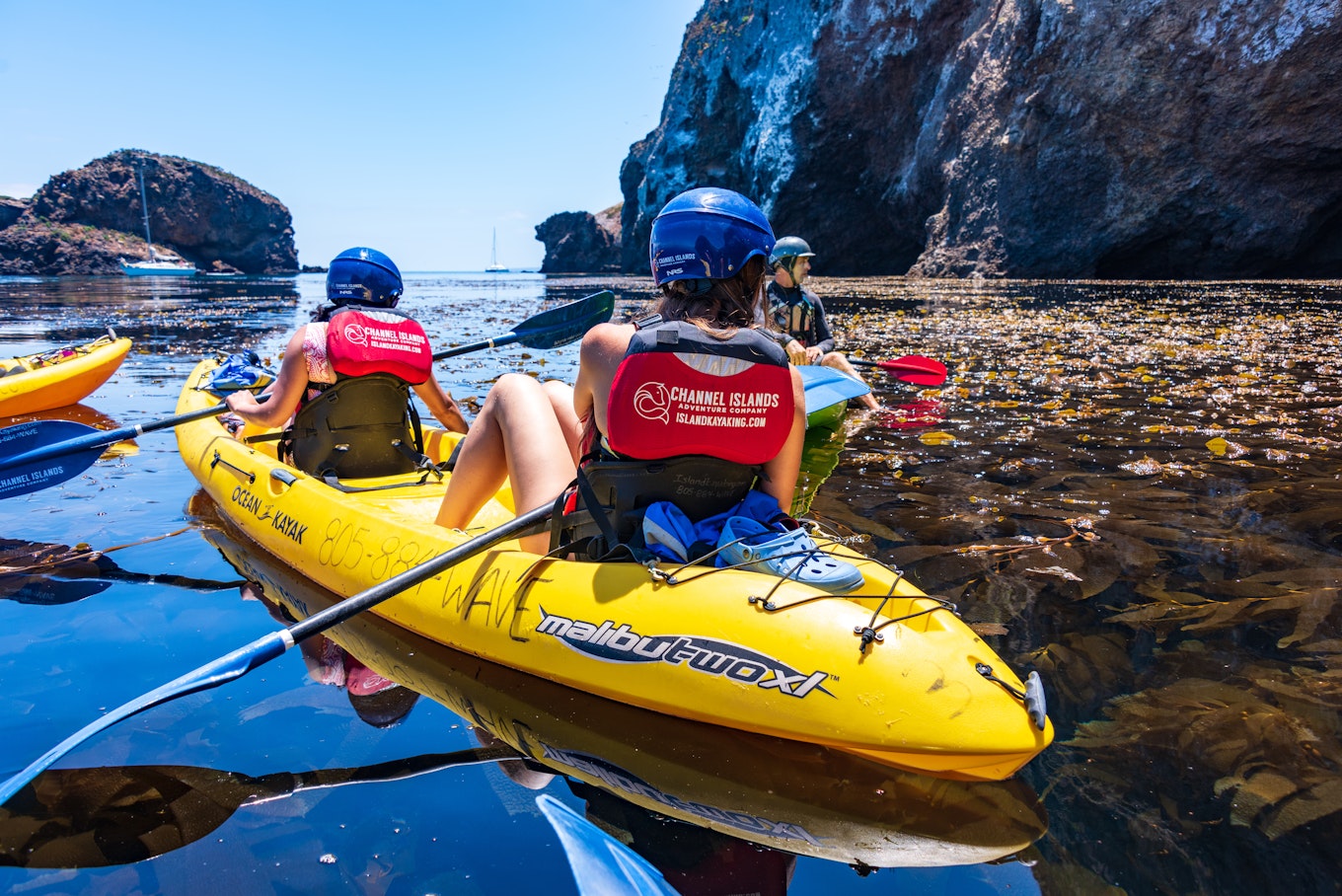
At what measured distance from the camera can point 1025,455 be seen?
19.5 feet

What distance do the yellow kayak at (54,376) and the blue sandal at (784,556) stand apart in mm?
8443

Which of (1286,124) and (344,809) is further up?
(1286,124)

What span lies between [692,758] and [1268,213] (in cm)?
3257

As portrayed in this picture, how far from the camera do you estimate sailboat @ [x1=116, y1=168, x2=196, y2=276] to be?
72.3 meters

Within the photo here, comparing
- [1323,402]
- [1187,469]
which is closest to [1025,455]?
[1187,469]

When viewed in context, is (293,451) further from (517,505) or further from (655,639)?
(655,639)

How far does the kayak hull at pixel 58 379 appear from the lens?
26.6ft

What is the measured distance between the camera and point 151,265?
74.8 metres

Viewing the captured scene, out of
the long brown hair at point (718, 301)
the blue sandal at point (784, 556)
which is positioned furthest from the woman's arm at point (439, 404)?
the blue sandal at point (784, 556)

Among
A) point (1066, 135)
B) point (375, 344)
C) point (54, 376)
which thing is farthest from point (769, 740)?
point (1066, 135)

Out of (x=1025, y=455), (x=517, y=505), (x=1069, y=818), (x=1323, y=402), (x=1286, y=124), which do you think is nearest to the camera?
(x=1069, y=818)

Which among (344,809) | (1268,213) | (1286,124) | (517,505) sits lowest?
(344,809)

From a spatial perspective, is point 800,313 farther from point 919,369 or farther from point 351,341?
point 351,341

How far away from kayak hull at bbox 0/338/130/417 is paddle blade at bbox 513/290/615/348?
18.1 ft
